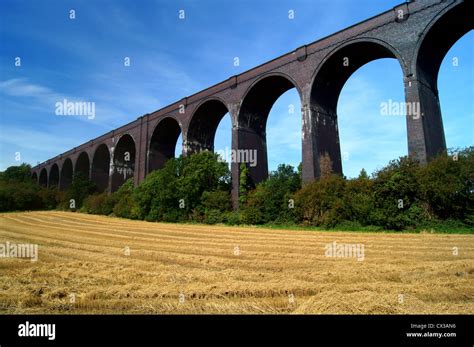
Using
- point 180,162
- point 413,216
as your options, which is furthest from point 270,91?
point 413,216

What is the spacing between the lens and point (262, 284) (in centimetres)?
496

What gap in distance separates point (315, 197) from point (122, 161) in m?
40.0

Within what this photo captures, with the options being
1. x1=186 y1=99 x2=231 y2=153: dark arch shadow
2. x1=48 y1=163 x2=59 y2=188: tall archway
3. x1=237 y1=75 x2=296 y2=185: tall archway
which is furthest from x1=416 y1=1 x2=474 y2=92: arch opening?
x1=48 y1=163 x2=59 y2=188: tall archway

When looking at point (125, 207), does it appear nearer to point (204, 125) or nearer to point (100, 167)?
point (204, 125)

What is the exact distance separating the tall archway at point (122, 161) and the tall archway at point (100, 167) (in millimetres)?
5629

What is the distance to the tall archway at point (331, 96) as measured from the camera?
82.3ft

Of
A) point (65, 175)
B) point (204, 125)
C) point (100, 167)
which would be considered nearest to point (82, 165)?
point (65, 175)

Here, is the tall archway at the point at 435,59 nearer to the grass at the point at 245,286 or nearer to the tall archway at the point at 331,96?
the tall archway at the point at 331,96

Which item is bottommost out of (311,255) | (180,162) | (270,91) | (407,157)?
(311,255)

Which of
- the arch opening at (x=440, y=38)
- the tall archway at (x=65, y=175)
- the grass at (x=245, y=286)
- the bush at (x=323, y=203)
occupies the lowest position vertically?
the grass at (x=245, y=286)

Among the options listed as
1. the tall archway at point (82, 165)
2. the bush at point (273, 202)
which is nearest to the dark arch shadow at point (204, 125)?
the bush at point (273, 202)

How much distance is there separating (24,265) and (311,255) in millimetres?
6895

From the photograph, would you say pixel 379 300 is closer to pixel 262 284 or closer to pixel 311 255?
pixel 262 284
